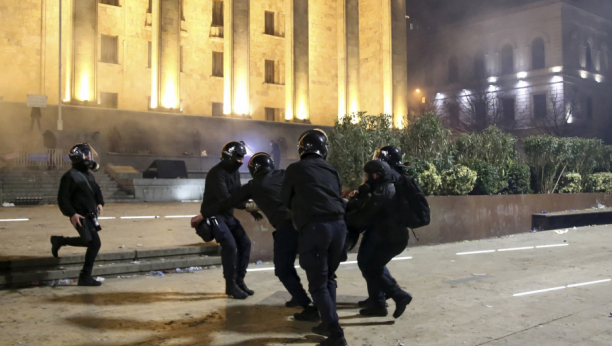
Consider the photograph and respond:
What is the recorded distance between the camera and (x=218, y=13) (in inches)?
1361

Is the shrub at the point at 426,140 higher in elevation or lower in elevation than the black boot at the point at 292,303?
higher

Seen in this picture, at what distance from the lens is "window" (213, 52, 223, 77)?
3453 centimetres

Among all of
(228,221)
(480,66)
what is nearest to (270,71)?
(480,66)

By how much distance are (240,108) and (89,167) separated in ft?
84.1

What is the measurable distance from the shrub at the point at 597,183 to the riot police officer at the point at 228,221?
53.1 feet

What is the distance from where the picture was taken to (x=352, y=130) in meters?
12.7

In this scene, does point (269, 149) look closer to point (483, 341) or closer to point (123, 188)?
point (123, 188)

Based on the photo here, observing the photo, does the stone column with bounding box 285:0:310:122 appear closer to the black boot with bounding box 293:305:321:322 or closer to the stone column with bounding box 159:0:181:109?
the stone column with bounding box 159:0:181:109

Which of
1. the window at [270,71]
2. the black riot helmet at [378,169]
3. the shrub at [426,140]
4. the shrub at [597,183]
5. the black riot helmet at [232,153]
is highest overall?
the window at [270,71]

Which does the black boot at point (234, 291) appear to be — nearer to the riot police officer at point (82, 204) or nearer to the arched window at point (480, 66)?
the riot police officer at point (82, 204)

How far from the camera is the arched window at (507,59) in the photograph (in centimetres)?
4897

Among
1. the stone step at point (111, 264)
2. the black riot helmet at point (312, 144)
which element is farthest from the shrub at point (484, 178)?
the black riot helmet at point (312, 144)

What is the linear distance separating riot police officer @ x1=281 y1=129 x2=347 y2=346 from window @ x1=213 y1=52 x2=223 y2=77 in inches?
1227

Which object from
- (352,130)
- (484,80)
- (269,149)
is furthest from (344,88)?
(352,130)
